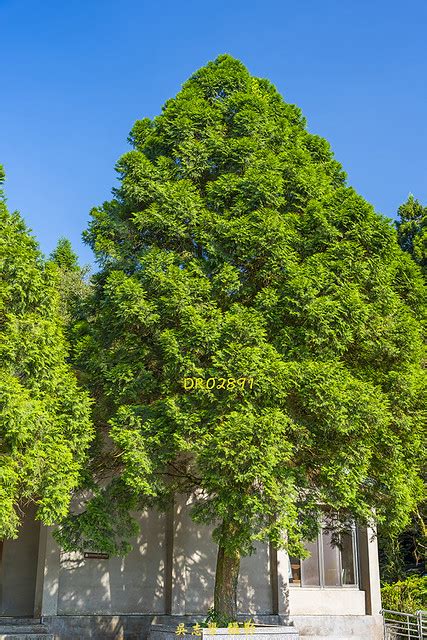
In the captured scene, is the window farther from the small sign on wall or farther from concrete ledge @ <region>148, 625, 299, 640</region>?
the small sign on wall

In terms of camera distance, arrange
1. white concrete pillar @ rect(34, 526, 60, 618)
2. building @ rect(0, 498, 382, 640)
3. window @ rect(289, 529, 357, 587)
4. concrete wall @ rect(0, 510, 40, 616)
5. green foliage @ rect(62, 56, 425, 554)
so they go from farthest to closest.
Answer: window @ rect(289, 529, 357, 587) < concrete wall @ rect(0, 510, 40, 616) < building @ rect(0, 498, 382, 640) < white concrete pillar @ rect(34, 526, 60, 618) < green foliage @ rect(62, 56, 425, 554)

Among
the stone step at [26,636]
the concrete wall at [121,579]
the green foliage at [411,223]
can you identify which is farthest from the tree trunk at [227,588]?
the green foliage at [411,223]

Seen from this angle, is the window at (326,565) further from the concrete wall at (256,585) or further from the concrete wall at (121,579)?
the concrete wall at (121,579)

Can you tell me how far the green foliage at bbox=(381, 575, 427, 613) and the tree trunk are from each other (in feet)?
23.7

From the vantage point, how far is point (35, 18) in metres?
10.1

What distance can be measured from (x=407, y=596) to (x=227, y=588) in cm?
798

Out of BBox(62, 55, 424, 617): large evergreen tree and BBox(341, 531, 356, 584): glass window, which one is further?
BBox(341, 531, 356, 584): glass window

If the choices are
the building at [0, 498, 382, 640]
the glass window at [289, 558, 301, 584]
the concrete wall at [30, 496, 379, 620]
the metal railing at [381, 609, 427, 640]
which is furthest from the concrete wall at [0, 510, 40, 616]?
the metal railing at [381, 609, 427, 640]

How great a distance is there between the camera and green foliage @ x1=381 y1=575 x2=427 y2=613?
18.3m

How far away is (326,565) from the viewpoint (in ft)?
59.7

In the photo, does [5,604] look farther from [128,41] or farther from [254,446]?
[128,41]

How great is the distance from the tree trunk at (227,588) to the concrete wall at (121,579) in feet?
11.1

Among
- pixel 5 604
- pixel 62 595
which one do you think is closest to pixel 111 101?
pixel 62 595

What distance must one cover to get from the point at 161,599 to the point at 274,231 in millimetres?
9617
